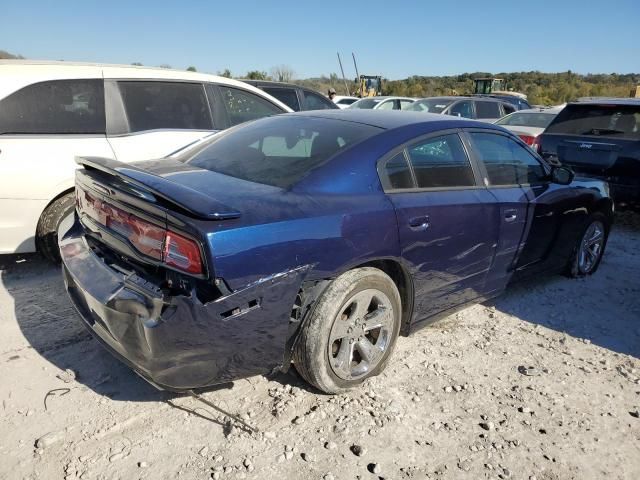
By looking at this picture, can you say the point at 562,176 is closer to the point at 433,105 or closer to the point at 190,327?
the point at 190,327

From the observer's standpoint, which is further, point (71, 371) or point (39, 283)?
point (39, 283)

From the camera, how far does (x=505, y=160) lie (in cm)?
370

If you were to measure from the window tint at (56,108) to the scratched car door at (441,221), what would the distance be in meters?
2.92

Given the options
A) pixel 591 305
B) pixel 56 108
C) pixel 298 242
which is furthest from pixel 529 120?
pixel 298 242

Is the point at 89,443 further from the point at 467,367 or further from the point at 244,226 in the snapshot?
the point at 467,367

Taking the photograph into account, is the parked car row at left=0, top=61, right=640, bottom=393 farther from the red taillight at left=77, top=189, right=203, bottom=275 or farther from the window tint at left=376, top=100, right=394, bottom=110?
the window tint at left=376, top=100, right=394, bottom=110

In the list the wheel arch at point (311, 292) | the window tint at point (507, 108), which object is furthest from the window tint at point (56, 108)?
the window tint at point (507, 108)

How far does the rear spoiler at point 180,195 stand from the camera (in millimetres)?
2092

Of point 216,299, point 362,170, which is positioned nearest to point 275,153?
point 362,170

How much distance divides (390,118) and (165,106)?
2645 mm

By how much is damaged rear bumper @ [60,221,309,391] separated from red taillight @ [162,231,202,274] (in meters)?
0.13

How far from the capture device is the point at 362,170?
2721 mm

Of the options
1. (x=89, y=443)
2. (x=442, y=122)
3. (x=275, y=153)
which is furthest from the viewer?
(x=442, y=122)

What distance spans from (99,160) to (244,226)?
43.6 inches
